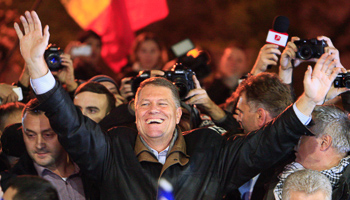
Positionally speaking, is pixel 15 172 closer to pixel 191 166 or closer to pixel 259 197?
pixel 191 166

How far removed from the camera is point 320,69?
10.8ft

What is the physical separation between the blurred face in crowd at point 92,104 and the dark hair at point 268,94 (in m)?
1.22

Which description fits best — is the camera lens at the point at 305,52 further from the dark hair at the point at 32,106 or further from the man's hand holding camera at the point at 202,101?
the dark hair at the point at 32,106

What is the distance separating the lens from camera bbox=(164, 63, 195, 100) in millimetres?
4059

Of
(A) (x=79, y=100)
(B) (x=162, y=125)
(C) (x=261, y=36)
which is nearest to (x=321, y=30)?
(C) (x=261, y=36)

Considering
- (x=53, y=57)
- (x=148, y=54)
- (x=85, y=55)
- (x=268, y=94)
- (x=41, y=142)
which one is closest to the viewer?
(x=41, y=142)

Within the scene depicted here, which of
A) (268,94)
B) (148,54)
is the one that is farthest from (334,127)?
(148,54)

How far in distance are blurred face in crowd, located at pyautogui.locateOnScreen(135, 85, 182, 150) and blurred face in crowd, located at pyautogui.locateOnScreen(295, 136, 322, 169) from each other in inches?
31.0

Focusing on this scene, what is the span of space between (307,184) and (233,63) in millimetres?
→ 2978

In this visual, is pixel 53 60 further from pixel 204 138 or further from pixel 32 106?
pixel 204 138

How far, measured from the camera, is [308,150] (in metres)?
3.49

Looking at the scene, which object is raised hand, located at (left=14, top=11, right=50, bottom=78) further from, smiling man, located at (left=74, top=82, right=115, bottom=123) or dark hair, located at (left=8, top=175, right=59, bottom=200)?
smiling man, located at (left=74, top=82, right=115, bottom=123)

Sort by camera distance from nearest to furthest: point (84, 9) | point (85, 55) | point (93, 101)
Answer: point (93, 101) → point (85, 55) → point (84, 9)

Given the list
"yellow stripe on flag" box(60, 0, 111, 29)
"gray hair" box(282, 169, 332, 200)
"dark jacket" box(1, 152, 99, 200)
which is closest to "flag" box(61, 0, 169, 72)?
"yellow stripe on flag" box(60, 0, 111, 29)
